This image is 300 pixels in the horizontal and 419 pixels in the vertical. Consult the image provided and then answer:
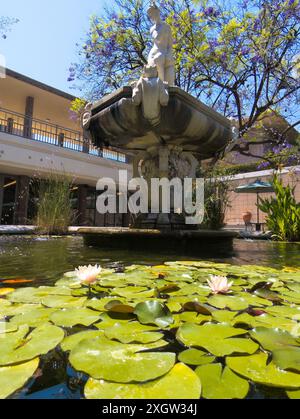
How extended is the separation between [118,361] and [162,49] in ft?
13.4

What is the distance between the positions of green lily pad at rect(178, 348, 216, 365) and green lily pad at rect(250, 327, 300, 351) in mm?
156

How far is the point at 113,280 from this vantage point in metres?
1.42

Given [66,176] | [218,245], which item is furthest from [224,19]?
[218,245]

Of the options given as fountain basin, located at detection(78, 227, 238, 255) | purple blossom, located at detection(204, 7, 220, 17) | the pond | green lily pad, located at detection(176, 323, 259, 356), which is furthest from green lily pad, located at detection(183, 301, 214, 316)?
purple blossom, located at detection(204, 7, 220, 17)

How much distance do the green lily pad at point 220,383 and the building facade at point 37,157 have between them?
30.8ft

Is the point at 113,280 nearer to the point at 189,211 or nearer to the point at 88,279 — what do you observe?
the point at 88,279

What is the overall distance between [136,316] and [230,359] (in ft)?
1.15

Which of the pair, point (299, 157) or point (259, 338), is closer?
point (259, 338)

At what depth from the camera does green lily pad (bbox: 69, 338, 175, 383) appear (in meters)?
0.56

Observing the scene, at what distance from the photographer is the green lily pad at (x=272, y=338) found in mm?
713

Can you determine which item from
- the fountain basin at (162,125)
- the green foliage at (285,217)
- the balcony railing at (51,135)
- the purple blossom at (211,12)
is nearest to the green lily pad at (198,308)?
the fountain basin at (162,125)

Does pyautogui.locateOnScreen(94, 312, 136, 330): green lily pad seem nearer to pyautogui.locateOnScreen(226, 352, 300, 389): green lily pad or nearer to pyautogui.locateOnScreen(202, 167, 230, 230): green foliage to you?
pyautogui.locateOnScreen(226, 352, 300, 389): green lily pad

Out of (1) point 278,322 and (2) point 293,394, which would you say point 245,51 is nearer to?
(1) point 278,322
